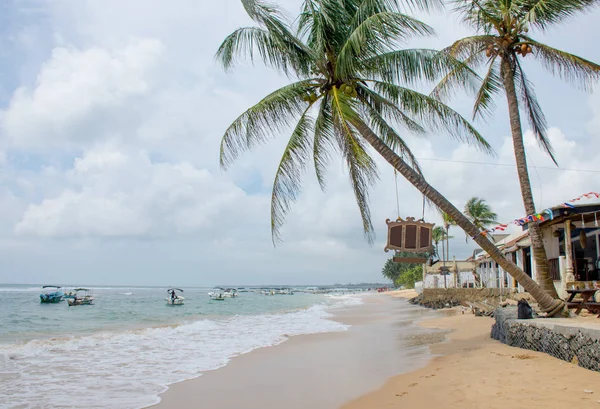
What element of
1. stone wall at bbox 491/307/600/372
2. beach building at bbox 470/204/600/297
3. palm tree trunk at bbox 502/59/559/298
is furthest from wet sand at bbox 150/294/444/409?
palm tree trunk at bbox 502/59/559/298

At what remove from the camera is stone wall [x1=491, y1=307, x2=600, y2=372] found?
22.4ft

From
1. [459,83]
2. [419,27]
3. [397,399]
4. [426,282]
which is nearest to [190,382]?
[397,399]

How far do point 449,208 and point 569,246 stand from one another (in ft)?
19.1

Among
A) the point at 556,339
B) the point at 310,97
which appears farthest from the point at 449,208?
the point at 310,97

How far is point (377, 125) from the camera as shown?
11.0 m

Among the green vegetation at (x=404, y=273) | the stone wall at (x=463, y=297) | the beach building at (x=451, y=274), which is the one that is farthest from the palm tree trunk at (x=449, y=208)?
the green vegetation at (x=404, y=273)

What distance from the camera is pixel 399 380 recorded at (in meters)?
8.42

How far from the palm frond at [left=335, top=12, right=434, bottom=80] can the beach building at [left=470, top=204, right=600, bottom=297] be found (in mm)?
6921

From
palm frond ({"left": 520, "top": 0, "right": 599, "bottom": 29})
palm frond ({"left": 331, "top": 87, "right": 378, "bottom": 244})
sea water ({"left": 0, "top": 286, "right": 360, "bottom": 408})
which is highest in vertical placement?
palm frond ({"left": 520, "top": 0, "right": 599, "bottom": 29})

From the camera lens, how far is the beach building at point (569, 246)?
13.0 metres

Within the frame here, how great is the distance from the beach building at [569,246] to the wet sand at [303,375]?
4.33 metres

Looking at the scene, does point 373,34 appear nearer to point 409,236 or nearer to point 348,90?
point 348,90

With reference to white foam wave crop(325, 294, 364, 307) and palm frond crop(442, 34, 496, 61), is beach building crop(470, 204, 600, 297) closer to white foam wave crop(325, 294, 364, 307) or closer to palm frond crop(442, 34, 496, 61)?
palm frond crop(442, 34, 496, 61)

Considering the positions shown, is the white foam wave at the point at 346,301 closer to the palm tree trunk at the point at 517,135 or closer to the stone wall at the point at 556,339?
the palm tree trunk at the point at 517,135
